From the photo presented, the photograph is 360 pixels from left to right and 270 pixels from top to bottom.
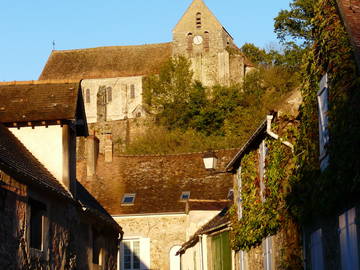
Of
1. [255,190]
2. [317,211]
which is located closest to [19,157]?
[255,190]

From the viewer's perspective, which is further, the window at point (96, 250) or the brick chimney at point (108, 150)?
the brick chimney at point (108, 150)

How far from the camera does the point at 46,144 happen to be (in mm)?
19453

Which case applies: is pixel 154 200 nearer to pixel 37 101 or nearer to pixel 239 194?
pixel 239 194

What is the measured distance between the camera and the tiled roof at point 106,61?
88625mm

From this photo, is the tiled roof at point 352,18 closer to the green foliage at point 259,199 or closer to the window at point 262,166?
the green foliage at point 259,199

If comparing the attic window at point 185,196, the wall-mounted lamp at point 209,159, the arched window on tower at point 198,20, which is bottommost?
the wall-mounted lamp at point 209,159

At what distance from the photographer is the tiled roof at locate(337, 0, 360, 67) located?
440 inches

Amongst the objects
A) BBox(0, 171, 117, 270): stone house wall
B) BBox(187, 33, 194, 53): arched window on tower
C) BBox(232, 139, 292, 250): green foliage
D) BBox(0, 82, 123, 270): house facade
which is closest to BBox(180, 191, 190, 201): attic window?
BBox(0, 82, 123, 270): house facade

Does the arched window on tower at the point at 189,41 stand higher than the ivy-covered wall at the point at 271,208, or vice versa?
the arched window on tower at the point at 189,41

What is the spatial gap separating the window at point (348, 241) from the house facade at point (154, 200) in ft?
62.9

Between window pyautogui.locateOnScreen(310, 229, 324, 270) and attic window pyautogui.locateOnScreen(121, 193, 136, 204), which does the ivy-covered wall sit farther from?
attic window pyautogui.locateOnScreen(121, 193, 136, 204)

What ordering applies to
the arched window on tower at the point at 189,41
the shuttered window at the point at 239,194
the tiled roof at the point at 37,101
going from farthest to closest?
1. the arched window on tower at the point at 189,41
2. the shuttered window at the point at 239,194
3. the tiled roof at the point at 37,101

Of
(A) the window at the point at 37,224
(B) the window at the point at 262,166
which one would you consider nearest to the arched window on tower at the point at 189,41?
(B) the window at the point at 262,166

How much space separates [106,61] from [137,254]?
59151 mm
